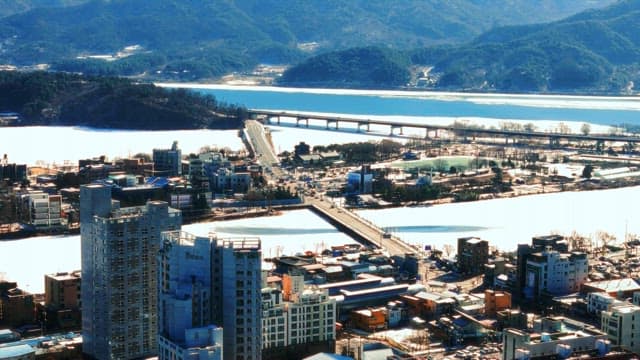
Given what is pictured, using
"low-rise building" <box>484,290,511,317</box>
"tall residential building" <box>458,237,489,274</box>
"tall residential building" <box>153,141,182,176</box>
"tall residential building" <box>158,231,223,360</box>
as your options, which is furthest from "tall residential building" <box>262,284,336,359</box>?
"tall residential building" <box>153,141,182,176</box>

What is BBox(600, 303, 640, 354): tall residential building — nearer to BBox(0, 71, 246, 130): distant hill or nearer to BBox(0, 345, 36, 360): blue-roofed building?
BBox(0, 345, 36, 360): blue-roofed building

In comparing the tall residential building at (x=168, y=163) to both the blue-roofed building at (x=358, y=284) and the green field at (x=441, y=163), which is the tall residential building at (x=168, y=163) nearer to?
the green field at (x=441, y=163)

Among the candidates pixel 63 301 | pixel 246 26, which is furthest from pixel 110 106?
pixel 246 26

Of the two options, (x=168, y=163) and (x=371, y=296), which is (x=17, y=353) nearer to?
(x=371, y=296)

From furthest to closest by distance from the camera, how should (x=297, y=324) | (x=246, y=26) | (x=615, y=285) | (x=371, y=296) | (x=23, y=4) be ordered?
(x=23, y=4) < (x=246, y=26) < (x=615, y=285) < (x=371, y=296) < (x=297, y=324)

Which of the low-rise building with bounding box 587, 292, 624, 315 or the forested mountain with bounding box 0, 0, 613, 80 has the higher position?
the forested mountain with bounding box 0, 0, 613, 80

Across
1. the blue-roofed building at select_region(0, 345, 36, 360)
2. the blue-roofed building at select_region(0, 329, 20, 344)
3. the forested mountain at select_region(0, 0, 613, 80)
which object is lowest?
the blue-roofed building at select_region(0, 329, 20, 344)

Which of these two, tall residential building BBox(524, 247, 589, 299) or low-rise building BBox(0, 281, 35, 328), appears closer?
low-rise building BBox(0, 281, 35, 328)
